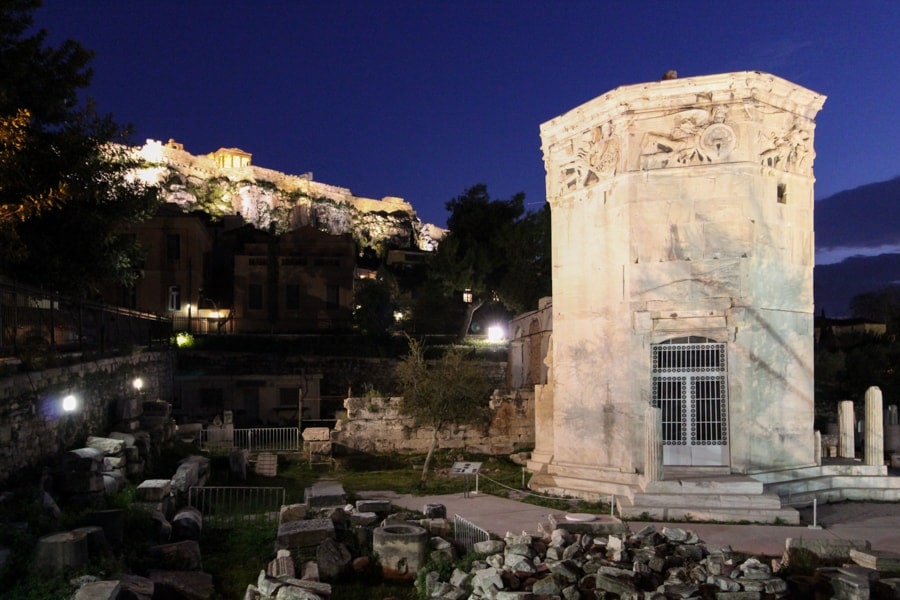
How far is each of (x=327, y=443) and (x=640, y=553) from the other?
11.7 metres

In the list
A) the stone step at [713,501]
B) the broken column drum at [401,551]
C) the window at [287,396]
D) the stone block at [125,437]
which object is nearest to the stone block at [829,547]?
the stone step at [713,501]

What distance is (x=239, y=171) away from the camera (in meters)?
80.8

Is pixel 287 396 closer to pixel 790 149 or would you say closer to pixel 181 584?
pixel 181 584

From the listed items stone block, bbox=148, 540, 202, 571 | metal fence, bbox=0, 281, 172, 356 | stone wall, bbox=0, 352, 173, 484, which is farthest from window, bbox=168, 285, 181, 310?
stone block, bbox=148, 540, 202, 571

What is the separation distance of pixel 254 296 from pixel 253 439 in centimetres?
2086

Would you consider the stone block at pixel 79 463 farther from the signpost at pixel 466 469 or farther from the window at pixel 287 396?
the window at pixel 287 396

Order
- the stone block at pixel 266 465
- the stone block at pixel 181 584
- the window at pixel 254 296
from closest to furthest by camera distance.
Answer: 1. the stone block at pixel 181 584
2. the stone block at pixel 266 465
3. the window at pixel 254 296

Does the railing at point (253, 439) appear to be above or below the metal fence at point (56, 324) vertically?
below

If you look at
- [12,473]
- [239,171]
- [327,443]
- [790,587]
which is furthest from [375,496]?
[239,171]

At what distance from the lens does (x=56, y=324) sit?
1379cm

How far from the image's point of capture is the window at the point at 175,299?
38906 mm

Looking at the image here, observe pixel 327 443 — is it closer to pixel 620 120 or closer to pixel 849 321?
pixel 620 120

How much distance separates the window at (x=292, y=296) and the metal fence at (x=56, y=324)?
18803 mm

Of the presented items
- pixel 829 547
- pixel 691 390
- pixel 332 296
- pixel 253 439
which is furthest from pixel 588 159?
pixel 332 296
